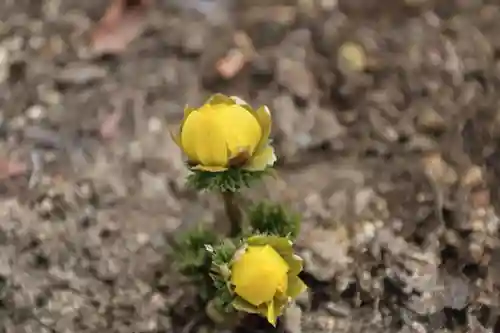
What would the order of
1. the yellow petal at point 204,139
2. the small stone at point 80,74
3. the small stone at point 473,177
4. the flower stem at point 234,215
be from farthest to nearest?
the small stone at point 80,74 < the small stone at point 473,177 < the flower stem at point 234,215 < the yellow petal at point 204,139

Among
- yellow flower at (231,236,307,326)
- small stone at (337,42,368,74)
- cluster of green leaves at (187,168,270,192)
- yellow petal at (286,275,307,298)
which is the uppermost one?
cluster of green leaves at (187,168,270,192)

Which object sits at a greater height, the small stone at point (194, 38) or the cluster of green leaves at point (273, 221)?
the cluster of green leaves at point (273, 221)

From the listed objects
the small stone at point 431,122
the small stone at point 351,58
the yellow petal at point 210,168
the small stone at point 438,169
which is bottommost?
the small stone at point 438,169

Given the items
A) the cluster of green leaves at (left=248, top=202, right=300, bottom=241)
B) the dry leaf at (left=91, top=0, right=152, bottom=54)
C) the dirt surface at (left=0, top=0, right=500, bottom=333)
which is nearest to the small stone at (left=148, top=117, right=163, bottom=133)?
the dirt surface at (left=0, top=0, right=500, bottom=333)

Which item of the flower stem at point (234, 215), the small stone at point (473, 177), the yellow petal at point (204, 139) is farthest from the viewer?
the small stone at point (473, 177)

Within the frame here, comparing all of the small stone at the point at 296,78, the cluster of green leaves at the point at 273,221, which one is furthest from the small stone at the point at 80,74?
the cluster of green leaves at the point at 273,221

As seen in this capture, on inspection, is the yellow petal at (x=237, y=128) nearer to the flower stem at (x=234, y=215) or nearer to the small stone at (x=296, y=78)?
the flower stem at (x=234, y=215)

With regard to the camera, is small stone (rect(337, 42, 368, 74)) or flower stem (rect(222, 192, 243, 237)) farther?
small stone (rect(337, 42, 368, 74))

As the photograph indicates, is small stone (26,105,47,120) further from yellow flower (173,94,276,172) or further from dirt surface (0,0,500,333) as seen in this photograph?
yellow flower (173,94,276,172)
